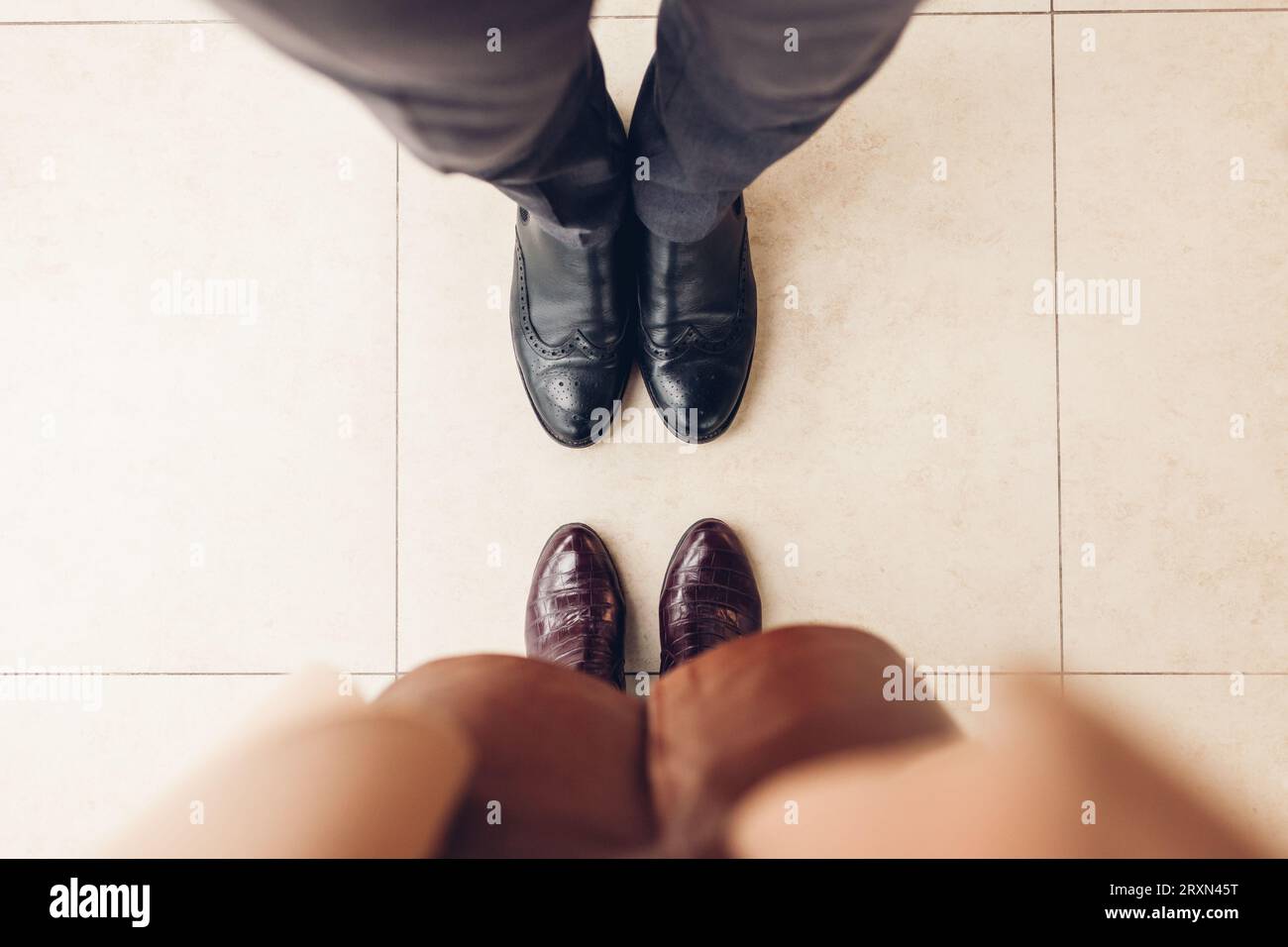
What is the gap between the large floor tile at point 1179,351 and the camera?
Answer: 106 centimetres

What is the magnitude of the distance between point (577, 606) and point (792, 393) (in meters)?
0.40

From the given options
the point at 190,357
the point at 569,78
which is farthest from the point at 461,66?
the point at 190,357

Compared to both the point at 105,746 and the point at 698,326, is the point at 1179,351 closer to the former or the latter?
the point at 698,326

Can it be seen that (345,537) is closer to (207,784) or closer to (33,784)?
(33,784)

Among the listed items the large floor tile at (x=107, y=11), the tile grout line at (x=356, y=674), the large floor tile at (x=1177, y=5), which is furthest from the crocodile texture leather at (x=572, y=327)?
the large floor tile at (x=1177, y=5)

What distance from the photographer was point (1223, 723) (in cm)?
106

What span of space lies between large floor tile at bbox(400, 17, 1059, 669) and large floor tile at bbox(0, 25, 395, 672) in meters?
0.08

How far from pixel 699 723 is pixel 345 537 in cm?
68

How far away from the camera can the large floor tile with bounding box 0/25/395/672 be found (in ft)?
3.50

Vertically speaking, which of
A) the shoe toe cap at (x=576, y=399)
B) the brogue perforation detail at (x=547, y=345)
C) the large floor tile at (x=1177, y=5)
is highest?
the large floor tile at (x=1177, y=5)

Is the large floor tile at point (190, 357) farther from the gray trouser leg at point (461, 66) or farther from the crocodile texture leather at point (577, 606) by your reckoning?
the gray trouser leg at point (461, 66)

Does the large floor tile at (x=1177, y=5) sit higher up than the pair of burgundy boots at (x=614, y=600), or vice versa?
the large floor tile at (x=1177, y=5)

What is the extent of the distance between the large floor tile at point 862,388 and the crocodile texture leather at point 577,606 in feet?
0.17

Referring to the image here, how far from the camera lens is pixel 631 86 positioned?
1050mm
